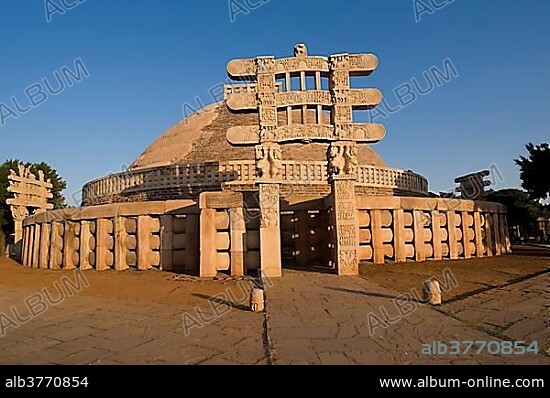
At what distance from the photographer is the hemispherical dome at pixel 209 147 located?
20.0 metres

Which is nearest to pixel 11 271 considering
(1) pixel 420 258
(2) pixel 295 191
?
(2) pixel 295 191

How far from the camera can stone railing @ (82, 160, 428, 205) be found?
587 inches

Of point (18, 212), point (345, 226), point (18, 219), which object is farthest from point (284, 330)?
point (18, 219)

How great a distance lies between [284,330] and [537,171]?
613 inches

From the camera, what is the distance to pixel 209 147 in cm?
2133

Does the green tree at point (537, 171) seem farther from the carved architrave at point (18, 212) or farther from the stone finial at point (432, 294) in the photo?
the carved architrave at point (18, 212)

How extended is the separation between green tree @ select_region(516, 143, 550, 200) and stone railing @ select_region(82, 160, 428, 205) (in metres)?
4.60

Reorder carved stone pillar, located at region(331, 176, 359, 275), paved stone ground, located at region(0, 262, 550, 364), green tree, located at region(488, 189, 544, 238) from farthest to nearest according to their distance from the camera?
green tree, located at region(488, 189, 544, 238), carved stone pillar, located at region(331, 176, 359, 275), paved stone ground, located at region(0, 262, 550, 364)

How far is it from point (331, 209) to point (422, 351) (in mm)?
6003

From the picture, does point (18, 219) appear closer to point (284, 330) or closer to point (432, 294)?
point (284, 330)

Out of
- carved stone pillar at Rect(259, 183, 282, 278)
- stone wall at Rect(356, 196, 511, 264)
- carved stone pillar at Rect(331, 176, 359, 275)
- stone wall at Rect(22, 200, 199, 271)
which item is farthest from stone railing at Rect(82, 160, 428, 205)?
carved stone pillar at Rect(331, 176, 359, 275)

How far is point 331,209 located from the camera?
9227 mm

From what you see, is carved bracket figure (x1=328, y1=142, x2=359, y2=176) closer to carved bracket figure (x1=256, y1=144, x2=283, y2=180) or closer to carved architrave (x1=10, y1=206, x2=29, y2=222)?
carved bracket figure (x1=256, y1=144, x2=283, y2=180)

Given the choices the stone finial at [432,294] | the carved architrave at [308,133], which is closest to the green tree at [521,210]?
the carved architrave at [308,133]
